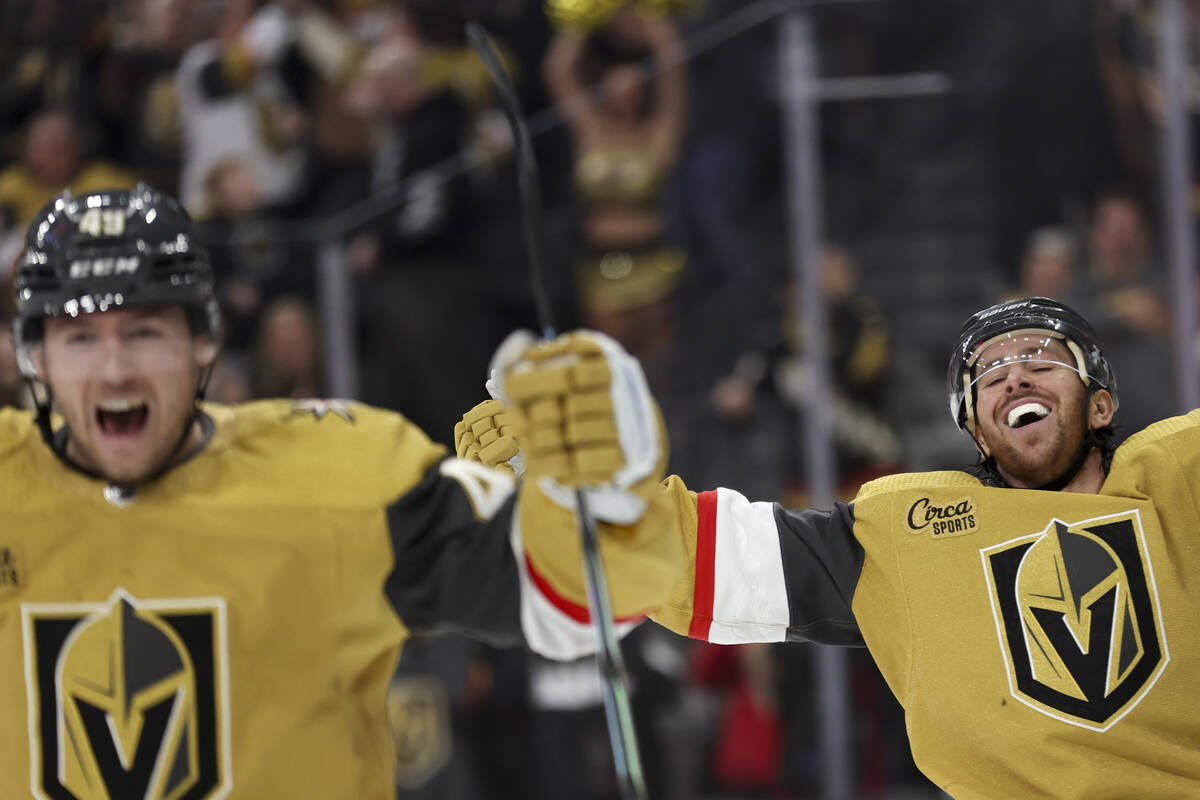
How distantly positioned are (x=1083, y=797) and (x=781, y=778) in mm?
1399

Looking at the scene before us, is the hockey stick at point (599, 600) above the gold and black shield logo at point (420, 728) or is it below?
above

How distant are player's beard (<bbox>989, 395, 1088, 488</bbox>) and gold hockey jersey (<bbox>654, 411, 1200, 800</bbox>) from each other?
48mm

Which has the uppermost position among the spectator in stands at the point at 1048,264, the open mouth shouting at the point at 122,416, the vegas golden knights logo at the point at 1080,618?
the spectator in stands at the point at 1048,264

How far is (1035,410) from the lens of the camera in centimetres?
234

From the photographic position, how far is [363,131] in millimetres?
5230

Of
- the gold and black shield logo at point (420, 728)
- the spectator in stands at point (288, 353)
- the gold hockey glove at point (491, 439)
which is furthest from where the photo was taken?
the spectator in stands at point (288, 353)

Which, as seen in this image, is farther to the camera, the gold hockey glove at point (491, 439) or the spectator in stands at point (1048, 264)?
the spectator in stands at point (1048, 264)

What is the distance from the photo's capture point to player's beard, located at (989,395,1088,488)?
7.69ft

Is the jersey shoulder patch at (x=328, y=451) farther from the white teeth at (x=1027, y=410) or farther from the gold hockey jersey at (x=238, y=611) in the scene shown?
the white teeth at (x=1027, y=410)

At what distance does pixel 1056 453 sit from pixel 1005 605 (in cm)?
26

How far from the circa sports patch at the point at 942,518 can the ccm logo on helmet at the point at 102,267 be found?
120 centimetres

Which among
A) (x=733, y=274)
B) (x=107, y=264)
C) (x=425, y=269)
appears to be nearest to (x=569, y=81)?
(x=425, y=269)

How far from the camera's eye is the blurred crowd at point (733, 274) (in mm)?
3406

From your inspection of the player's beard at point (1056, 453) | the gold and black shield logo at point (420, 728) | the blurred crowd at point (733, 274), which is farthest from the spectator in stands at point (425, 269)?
the player's beard at point (1056, 453)
